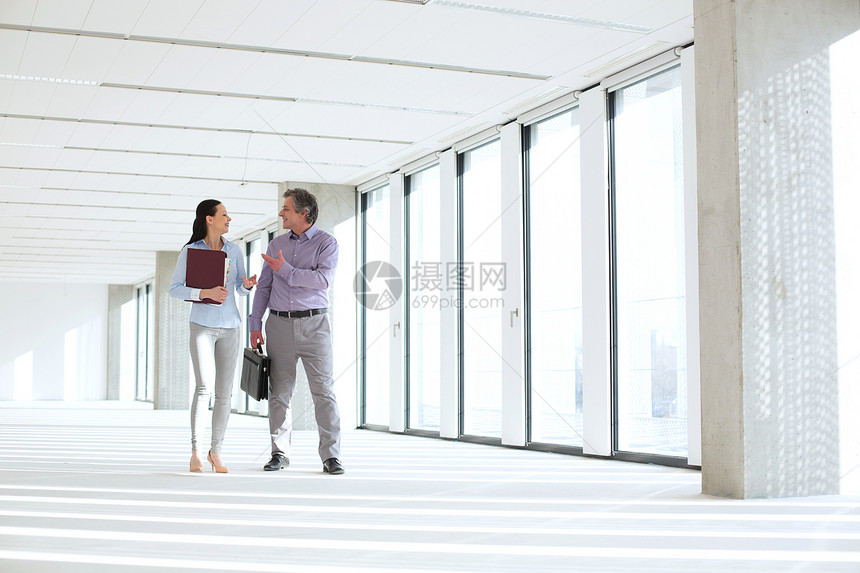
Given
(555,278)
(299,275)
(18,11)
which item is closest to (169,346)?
(555,278)

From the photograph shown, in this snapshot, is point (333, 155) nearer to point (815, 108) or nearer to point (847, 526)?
point (815, 108)

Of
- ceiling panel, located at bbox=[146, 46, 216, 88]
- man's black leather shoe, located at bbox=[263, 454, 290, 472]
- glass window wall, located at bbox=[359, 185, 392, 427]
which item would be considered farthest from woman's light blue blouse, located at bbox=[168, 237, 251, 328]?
glass window wall, located at bbox=[359, 185, 392, 427]

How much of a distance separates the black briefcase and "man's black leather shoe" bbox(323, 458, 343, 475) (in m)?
0.50

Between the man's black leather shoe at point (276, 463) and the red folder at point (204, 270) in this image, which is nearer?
the red folder at point (204, 270)

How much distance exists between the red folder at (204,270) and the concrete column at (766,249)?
247 cm

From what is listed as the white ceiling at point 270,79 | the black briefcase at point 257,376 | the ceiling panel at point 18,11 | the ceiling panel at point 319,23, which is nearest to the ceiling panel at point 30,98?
the white ceiling at point 270,79

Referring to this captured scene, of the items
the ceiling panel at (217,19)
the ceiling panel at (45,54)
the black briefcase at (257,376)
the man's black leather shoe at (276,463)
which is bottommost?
the man's black leather shoe at (276,463)

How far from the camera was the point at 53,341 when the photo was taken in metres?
21.1

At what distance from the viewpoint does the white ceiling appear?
200 inches

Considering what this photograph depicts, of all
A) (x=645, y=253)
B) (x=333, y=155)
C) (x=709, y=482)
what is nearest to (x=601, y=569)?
(x=709, y=482)

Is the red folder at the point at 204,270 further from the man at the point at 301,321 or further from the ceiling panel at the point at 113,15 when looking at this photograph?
the ceiling panel at the point at 113,15

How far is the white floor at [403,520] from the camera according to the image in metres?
2.58

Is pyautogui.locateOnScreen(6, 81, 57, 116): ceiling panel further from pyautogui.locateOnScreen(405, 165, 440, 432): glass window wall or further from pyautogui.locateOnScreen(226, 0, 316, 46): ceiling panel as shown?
pyautogui.locateOnScreen(405, 165, 440, 432): glass window wall

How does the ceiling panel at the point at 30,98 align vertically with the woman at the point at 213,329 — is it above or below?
above
